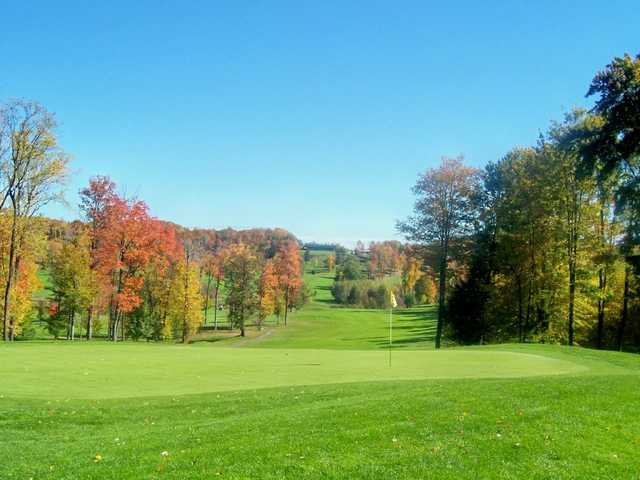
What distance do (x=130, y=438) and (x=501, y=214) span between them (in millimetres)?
34755

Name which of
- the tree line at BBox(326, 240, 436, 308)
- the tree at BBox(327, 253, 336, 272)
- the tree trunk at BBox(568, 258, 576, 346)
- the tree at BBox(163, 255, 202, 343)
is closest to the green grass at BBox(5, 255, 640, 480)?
the tree trunk at BBox(568, 258, 576, 346)

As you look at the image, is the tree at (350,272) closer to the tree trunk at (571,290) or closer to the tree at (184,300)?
the tree at (184,300)

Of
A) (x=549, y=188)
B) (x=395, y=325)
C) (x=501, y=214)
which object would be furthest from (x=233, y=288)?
(x=549, y=188)

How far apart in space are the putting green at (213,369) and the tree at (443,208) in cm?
1690

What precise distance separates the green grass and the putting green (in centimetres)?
8

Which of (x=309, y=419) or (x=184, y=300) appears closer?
(x=309, y=419)

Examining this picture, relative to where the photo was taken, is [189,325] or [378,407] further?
[189,325]

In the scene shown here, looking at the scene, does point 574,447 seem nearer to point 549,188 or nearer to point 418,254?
point 549,188

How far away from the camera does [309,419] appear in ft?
35.2

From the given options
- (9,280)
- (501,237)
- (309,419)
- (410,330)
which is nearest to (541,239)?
(501,237)

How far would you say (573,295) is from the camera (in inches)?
1378

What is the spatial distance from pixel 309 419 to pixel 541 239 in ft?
101

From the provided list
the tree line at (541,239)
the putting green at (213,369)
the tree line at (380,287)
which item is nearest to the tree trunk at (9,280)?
the putting green at (213,369)

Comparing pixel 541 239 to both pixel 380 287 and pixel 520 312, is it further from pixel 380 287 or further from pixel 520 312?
pixel 380 287
